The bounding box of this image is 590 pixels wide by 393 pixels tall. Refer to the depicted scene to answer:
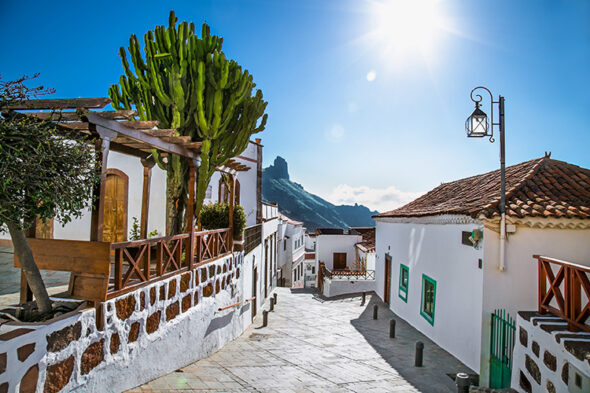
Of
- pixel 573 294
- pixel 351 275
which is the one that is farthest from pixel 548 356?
pixel 351 275

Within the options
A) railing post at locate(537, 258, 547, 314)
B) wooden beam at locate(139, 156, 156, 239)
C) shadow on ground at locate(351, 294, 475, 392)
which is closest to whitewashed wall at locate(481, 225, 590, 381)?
shadow on ground at locate(351, 294, 475, 392)

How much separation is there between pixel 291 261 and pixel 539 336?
26.4 meters

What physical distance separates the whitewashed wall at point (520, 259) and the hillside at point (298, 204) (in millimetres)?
78389

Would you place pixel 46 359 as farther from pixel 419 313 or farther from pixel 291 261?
pixel 291 261

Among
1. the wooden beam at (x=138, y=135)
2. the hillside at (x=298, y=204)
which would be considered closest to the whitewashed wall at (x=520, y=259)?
the wooden beam at (x=138, y=135)

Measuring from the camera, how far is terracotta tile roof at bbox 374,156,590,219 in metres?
6.62

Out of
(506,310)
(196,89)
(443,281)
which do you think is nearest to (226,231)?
(196,89)

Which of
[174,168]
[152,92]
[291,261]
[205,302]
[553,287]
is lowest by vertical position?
[291,261]

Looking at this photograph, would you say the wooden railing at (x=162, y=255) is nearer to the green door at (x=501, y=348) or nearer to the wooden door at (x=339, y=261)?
the green door at (x=501, y=348)

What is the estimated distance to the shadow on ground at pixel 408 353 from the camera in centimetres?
679

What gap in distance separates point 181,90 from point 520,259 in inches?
291

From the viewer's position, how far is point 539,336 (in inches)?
169

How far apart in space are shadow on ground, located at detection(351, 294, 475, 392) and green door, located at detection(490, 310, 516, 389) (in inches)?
28.4

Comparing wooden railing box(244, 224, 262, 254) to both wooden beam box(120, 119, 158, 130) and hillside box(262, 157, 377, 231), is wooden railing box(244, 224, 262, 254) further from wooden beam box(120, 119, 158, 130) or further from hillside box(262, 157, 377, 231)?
hillside box(262, 157, 377, 231)
